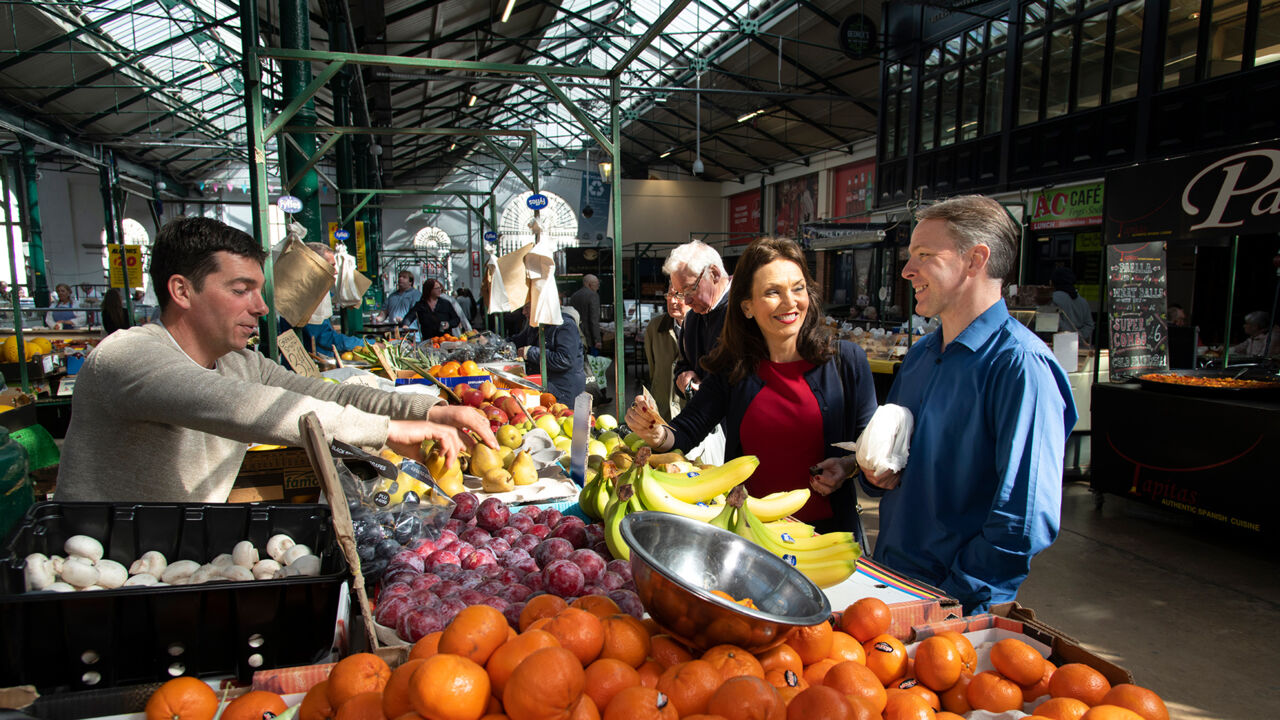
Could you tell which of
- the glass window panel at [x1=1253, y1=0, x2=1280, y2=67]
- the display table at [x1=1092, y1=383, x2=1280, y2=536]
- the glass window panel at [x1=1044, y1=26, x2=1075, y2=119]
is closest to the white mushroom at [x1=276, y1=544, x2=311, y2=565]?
the display table at [x1=1092, y1=383, x2=1280, y2=536]

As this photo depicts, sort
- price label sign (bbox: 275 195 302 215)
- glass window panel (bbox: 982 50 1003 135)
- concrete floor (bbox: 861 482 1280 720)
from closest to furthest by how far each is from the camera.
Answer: concrete floor (bbox: 861 482 1280 720)
price label sign (bbox: 275 195 302 215)
glass window panel (bbox: 982 50 1003 135)

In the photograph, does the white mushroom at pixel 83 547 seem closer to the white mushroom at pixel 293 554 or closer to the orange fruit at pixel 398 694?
the white mushroom at pixel 293 554

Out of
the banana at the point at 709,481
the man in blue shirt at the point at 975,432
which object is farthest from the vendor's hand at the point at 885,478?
the banana at the point at 709,481

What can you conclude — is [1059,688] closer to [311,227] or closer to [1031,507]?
[1031,507]

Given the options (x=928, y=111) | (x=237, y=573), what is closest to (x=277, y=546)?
(x=237, y=573)

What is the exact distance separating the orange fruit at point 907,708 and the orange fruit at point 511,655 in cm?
56

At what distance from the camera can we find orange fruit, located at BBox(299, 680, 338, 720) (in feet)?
3.45

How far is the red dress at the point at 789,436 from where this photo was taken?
2.51 meters

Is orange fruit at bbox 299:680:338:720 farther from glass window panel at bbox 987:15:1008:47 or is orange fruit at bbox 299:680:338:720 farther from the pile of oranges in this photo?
glass window panel at bbox 987:15:1008:47

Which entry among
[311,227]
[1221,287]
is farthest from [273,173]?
[1221,287]

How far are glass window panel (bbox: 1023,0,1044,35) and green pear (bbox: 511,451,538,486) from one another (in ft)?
49.4

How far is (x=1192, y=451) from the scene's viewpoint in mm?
4648

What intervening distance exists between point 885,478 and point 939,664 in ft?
2.68

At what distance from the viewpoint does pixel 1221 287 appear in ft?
38.1
